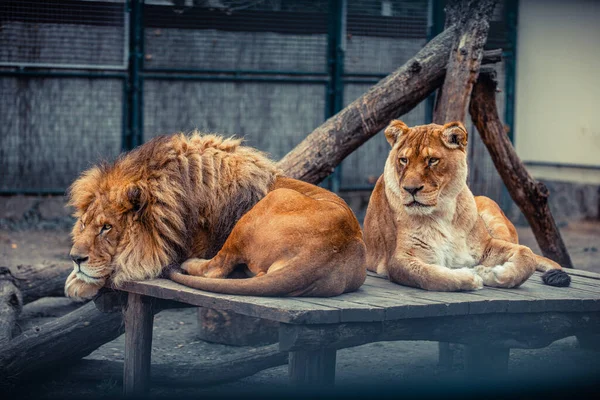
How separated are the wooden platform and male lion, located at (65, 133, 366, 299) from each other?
Result: 11 cm

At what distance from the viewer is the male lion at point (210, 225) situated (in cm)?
421

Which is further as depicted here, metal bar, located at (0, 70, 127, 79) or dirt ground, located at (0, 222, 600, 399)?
metal bar, located at (0, 70, 127, 79)

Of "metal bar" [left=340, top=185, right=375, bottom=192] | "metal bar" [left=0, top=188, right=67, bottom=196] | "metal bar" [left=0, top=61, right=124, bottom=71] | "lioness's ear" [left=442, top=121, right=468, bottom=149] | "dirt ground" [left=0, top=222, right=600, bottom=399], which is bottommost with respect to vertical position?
"dirt ground" [left=0, top=222, right=600, bottom=399]

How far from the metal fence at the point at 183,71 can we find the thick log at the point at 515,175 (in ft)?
12.5

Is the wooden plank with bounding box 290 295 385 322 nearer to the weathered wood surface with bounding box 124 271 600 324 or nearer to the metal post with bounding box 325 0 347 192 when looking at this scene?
the weathered wood surface with bounding box 124 271 600 324

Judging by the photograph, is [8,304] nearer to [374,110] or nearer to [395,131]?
[374,110]

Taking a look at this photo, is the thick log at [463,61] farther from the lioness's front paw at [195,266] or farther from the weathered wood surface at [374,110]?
the lioness's front paw at [195,266]

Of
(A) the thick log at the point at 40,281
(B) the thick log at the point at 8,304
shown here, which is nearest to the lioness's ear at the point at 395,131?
(B) the thick log at the point at 8,304

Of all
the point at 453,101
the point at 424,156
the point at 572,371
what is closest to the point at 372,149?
the point at 453,101

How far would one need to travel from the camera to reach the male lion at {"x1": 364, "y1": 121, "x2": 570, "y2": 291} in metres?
4.47

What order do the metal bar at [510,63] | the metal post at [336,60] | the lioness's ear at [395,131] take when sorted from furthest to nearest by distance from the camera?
1. the metal bar at [510,63]
2. the metal post at [336,60]
3. the lioness's ear at [395,131]

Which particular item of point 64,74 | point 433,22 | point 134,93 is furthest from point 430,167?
point 433,22

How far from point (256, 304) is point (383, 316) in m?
0.56

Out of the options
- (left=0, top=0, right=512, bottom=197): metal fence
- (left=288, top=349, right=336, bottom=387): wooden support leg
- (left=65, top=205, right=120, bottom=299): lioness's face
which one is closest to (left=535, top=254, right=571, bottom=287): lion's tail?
(left=288, top=349, right=336, bottom=387): wooden support leg
